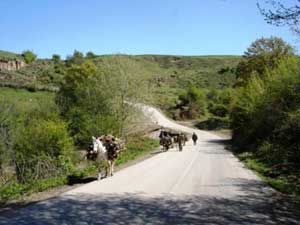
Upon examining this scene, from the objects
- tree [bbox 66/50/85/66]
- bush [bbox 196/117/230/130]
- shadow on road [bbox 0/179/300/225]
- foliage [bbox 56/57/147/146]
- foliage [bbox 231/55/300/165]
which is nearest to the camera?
shadow on road [bbox 0/179/300/225]

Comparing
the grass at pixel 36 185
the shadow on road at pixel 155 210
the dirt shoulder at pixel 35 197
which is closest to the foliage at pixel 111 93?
the grass at pixel 36 185

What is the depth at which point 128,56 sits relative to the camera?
61531 millimetres

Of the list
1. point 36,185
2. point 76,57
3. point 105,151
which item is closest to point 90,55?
point 76,57

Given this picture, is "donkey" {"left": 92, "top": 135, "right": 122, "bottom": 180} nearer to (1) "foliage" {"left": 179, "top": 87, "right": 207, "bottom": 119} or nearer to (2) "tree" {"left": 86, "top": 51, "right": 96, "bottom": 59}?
(1) "foliage" {"left": 179, "top": 87, "right": 207, "bottom": 119}

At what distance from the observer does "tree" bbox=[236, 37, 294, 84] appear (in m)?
62.3

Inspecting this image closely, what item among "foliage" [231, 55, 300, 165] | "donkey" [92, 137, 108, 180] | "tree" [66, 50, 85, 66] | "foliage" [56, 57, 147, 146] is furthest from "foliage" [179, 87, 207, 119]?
"donkey" [92, 137, 108, 180]

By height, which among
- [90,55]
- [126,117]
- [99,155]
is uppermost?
[90,55]

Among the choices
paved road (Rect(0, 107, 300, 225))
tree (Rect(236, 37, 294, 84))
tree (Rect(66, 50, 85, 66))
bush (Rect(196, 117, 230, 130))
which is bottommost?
paved road (Rect(0, 107, 300, 225))

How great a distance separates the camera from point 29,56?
18000 cm

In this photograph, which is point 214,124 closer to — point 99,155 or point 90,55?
point 99,155

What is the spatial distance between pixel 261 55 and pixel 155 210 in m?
52.5

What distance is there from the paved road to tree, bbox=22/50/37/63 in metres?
159

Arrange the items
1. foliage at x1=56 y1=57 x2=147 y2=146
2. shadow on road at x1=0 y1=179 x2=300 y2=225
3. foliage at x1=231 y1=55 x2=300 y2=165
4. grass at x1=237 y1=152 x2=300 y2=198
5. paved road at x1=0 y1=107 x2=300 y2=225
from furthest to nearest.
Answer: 1. foliage at x1=56 y1=57 x2=147 y2=146
2. foliage at x1=231 y1=55 x2=300 y2=165
3. grass at x1=237 y1=152 x2=300 y2=198
4. paved road at x1=0 y1=107 x2=300 y2=225
5. shadow on road at x1=0 y1=179 x2=300 y2=225

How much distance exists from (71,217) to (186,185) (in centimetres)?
900
